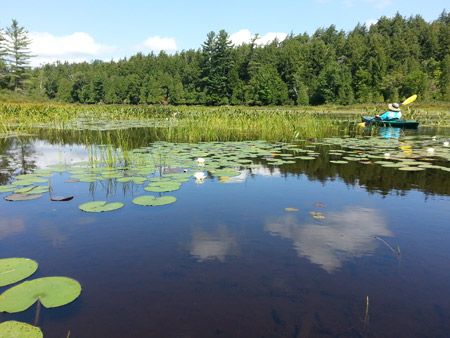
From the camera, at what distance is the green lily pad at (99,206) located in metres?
3.59

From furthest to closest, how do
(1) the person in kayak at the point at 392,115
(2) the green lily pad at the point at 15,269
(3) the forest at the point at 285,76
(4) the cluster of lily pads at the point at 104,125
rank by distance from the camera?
(3) the forest at the point at 285,76 < (1) the person in kayak at the point at 392,115 < (4) the cluster of lily pads at the point at 104,125 < (2) the green lily pad at the point at 15,269

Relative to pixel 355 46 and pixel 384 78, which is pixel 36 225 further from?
pixel 355 46

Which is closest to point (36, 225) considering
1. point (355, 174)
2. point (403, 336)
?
point (403, 336)

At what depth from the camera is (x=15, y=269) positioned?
2.27 meters

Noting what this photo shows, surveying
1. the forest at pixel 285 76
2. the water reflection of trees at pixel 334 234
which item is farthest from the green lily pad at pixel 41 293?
the forest at pixel 285 76

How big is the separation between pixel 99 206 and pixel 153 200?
0.65 meters

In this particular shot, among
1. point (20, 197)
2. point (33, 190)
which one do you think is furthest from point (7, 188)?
point (20, 197)

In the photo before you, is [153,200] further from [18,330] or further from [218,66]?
[218,66]

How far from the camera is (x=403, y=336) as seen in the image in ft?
5.64

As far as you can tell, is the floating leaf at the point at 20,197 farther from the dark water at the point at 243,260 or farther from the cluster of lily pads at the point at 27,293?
the cluster of lily pads at the point at 27,293

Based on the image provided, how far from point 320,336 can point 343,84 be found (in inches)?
2432

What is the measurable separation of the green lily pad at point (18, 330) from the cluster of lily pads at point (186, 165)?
1.92 meters

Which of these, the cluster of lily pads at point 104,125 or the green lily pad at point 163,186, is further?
the cluster of lily pads at point 104,125

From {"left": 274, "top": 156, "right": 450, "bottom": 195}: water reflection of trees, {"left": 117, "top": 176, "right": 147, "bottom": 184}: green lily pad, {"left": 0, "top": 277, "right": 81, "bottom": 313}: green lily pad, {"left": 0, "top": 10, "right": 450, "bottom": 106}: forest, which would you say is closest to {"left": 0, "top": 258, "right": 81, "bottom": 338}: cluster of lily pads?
{"left": 0, "top": 277, "right": 81, "bottom": 313}: green lily pad
